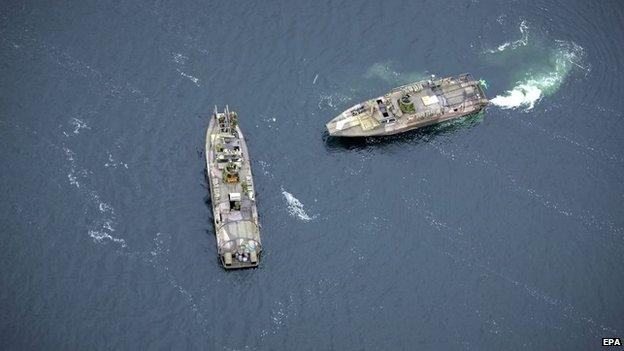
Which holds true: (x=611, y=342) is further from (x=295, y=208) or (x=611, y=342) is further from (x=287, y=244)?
(x=295, y=208)

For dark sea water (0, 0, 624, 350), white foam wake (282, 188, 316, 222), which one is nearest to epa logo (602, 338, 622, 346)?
dark sea water (0, 0, 624, 350)

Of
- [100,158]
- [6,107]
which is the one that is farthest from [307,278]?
[6,107]

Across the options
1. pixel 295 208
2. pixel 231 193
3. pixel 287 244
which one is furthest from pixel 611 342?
pixel 231 193

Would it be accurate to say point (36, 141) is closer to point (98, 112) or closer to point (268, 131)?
point (98, 112)

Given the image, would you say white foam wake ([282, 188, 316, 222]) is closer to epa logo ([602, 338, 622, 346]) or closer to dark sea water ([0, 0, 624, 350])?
dark sea water ([0, 0, 624, 350])

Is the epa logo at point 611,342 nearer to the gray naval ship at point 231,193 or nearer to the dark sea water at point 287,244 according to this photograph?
the dark sea water at point 287,244
